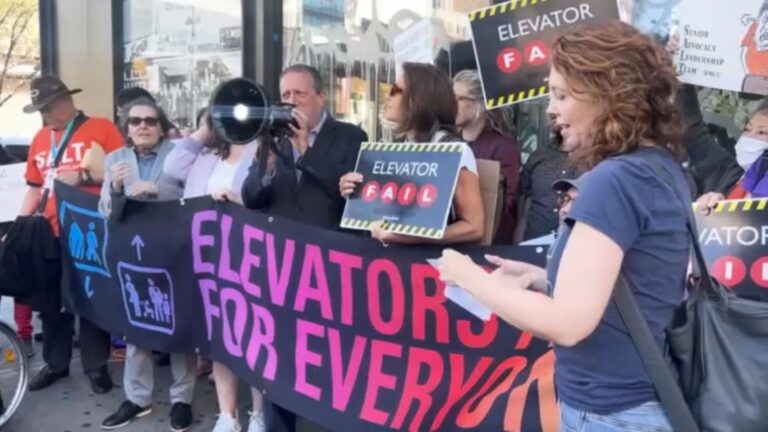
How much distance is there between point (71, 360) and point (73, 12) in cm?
368

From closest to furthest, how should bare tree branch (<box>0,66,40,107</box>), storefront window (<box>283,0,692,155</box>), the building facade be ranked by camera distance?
the building facade < storefront window (<box>283,0,692,155</box>) < bare tree branch (<box>0,66,40,107</box>)

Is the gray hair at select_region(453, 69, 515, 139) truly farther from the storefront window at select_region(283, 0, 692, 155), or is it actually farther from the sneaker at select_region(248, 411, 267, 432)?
the storefront window at select_region(283, 0, 692, 155)

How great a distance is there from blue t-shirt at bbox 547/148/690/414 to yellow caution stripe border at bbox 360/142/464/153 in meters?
1.35

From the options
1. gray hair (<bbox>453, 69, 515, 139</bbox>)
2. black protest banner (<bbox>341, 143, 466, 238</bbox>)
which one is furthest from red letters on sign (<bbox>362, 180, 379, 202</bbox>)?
gray hair (<bbox>453, 69, 515, 139</bbox>)

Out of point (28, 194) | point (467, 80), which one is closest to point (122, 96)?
point (28, 194)

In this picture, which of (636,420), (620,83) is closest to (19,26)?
(620,83)

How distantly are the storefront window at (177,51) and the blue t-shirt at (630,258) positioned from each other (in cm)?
573

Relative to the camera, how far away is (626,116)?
1533 mm

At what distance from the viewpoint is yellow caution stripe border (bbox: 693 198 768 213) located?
2973mm

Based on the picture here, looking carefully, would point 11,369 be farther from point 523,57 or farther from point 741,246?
point 741,246

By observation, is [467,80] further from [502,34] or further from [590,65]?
[590,65]

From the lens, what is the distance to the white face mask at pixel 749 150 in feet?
11.3

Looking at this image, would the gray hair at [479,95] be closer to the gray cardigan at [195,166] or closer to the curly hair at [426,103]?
the curly hair at [426,103]

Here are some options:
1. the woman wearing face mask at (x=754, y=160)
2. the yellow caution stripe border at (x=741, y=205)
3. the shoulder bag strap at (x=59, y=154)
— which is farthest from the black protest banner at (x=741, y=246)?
the shoulder bag strap at (x=59, y=154)
